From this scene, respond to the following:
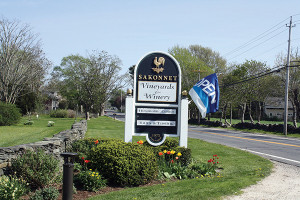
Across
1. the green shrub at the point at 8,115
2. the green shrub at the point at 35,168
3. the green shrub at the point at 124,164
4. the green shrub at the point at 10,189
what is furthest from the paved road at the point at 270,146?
the green shrub at the point at 8,115

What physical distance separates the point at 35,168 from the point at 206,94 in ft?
21.3

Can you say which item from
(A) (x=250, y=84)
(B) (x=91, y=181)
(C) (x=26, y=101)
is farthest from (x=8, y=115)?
(A) (x=250, y=84)

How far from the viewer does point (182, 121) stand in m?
9.23

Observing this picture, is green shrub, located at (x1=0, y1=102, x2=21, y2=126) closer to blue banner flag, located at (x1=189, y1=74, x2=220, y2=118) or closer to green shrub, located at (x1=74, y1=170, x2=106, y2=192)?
blue banner flag, located at (x1=189, y1=74, x2=220, y2=118)

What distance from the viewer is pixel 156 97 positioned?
9.22 metres

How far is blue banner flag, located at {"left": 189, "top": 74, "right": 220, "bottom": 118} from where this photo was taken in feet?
35.1

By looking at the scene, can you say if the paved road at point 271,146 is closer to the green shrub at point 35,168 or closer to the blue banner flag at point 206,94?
the blue banner flag at point 206,94

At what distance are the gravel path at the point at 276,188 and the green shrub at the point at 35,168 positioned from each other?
12.2ft

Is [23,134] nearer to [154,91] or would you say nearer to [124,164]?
[154,91]

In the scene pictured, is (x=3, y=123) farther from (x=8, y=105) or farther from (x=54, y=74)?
(x=54, y=74)

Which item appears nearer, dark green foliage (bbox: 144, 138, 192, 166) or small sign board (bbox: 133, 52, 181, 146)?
dark green foliage (bbox: 144, 138, 192, 166)

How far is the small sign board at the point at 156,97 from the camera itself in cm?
915

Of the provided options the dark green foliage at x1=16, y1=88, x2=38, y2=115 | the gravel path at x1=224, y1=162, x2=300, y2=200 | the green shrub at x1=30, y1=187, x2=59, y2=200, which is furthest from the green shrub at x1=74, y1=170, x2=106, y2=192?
the dark green foliage at x1=16, y1=88, x2=38, y2=115

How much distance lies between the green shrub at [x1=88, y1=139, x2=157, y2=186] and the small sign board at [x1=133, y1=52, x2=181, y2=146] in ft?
5.62
